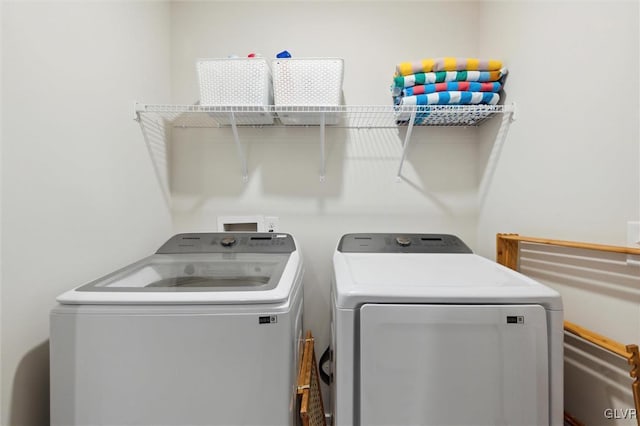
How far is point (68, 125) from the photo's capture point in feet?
3.26

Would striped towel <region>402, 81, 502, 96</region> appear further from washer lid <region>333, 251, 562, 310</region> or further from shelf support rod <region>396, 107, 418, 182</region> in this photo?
washer lid <region>333, 251, 562, 310</region>

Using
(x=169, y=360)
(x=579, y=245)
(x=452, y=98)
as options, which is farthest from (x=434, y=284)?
(x=452, y=98)

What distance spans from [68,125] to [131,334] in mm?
779

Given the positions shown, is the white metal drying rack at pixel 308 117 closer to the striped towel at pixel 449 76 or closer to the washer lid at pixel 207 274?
the striped towel at pixel 449 76

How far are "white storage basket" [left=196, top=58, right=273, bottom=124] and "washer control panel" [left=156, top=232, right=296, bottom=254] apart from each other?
2.18ft

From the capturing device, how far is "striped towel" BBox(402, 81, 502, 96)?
141cm

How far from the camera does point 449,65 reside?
140cm

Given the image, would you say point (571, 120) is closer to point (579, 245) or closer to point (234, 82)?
point (579, 245)

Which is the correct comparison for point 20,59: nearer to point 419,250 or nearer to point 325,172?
point 325,172

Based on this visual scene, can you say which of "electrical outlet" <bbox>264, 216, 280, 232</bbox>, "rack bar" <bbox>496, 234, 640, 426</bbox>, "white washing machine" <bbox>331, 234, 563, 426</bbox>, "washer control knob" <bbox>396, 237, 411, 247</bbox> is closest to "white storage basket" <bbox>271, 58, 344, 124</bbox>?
"electrical outlet" <bbox>264, 216, 280, 232</bbox>

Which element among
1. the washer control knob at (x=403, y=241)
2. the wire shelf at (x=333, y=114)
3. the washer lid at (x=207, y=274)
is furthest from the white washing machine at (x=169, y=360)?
the wire shelf at (x=333, y=114)

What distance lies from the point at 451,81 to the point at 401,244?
872 millimetres

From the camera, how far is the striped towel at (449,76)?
4.61 feet

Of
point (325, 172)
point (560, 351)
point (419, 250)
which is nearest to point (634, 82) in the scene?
point (560, 351)
